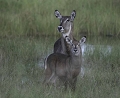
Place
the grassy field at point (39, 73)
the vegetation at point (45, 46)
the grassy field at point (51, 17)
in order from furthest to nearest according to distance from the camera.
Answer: the grassy field at point (51, 17) → the vegetation at point (45, 46) → the grassy field at point (39, 73)

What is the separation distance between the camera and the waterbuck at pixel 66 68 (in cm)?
1039

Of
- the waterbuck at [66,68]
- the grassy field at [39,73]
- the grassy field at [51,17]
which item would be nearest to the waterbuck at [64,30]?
the grassy field at [39,73]

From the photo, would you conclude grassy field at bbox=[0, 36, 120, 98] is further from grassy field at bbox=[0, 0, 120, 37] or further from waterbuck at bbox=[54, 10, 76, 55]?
grassy field at bbox=[0, 0, 120, 37]

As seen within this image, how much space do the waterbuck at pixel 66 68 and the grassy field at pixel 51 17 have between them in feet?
26.0

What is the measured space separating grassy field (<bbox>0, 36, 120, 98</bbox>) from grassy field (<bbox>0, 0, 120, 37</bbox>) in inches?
69.6

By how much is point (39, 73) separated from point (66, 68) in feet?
5.90

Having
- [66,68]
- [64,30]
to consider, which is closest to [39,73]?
[64,30]

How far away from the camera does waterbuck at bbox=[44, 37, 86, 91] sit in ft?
34.1

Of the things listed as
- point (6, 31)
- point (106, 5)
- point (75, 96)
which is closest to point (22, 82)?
point (75, 96)

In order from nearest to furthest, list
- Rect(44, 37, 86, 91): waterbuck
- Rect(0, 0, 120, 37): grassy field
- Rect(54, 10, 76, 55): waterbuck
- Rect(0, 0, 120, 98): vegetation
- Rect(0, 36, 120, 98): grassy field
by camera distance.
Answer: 1. Rect(0, 36, 120, 98): grassy field
2. Rect(0, 0, 120, 98): vegetation
3. Rect(44, 37, 86, 91): waterbuck
4. Rect(54, 10, 76, 55): waterbuck
5. Rect(0, 0, 120, 37): grassy field

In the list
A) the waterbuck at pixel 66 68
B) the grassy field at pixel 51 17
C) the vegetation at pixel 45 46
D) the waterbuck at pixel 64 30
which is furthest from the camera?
the grassy field at pixel 51 17

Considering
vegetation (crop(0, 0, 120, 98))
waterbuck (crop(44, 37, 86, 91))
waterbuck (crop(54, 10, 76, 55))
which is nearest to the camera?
vegetation (crop(0, 0, 120, 98))

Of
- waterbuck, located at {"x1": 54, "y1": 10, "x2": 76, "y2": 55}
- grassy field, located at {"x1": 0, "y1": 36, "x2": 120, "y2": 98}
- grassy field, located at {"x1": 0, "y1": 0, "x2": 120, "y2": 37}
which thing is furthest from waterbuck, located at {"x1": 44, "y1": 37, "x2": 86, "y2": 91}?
grassy field, located at {"x1": 0, "y1": 0, "x2": 120, "y2": 37}

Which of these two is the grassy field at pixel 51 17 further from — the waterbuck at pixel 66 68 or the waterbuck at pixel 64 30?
the waterbuck at pixel 66 68
